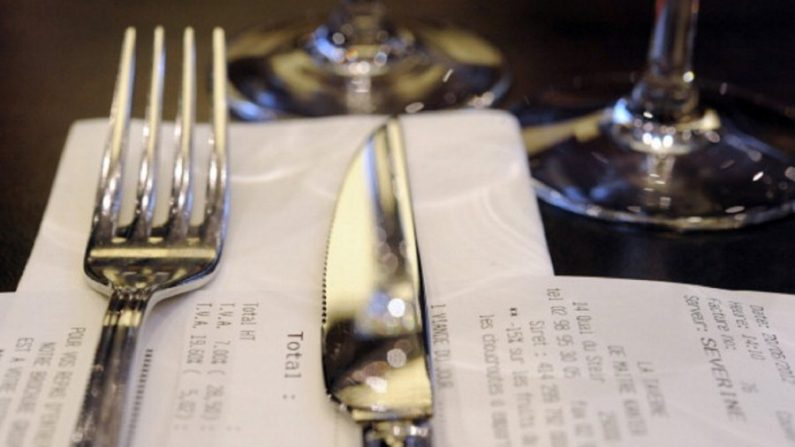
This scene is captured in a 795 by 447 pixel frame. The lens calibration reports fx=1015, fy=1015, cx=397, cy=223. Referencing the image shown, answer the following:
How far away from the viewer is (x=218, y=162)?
0.46 meters

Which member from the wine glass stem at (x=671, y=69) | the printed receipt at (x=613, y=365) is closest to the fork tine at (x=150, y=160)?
the printed receipt at (x=613, y=365)

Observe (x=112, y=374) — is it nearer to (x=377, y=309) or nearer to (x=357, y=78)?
(x=377, y=309)

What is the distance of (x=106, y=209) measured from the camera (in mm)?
429

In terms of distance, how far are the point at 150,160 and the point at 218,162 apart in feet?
0.10

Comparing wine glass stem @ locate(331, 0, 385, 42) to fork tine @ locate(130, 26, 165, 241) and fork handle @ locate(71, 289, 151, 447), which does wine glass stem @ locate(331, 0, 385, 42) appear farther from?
fork handle @ locate(71, 289, 151, 447)

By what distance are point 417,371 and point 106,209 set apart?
0.56 ft

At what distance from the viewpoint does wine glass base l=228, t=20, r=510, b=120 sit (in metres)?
0.59

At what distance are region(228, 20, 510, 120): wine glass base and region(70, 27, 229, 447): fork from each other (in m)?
0.08

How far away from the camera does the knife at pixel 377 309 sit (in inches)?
12.5

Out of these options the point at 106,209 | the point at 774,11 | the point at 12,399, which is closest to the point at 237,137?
the point at 106,209

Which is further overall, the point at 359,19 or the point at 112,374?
the point at 359,19

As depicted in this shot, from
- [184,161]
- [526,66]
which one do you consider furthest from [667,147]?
[184,161]

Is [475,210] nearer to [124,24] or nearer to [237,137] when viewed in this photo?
[237,137]

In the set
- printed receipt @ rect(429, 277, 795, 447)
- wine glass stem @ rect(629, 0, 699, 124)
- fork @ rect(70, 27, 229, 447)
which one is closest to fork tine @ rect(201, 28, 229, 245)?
fork @ rect(70, 27, 229, 447)
